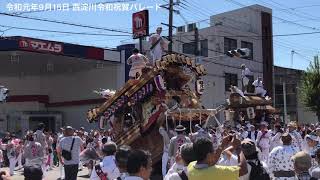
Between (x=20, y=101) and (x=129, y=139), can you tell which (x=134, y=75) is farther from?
(x=20, y=101)

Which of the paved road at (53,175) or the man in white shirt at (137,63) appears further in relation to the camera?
the paved road at (53,175)

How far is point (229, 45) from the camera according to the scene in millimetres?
42406

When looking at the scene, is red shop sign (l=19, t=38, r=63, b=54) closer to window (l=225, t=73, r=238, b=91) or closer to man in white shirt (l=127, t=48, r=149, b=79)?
man in white shirt (l=127, t=48, r=149, b=79)

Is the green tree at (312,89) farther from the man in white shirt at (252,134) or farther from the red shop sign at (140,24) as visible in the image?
the man in white shirt at (252,134)

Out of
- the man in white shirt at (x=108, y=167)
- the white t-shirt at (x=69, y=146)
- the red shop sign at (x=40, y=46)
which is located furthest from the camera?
the red shop sign at (x=40, y=46)

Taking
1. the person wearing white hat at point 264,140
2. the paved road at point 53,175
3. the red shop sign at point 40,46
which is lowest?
the paved road at point 53,175

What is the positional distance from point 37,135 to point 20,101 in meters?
25.2

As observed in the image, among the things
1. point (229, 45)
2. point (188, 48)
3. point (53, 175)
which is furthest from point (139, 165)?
point (188, 48)

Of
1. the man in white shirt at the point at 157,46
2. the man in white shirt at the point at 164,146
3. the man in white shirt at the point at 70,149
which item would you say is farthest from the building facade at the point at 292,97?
the man in white shirt at the point at 70,149

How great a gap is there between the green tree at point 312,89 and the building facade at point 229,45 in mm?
4992

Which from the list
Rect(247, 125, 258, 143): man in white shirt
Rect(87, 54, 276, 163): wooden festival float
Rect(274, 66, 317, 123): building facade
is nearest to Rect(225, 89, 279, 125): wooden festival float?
Rect(247, 125, 258, 143): man in white shirt

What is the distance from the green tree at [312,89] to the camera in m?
39.8

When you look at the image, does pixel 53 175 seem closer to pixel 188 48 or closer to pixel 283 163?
pixel 283 163

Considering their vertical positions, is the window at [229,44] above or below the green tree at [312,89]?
above
